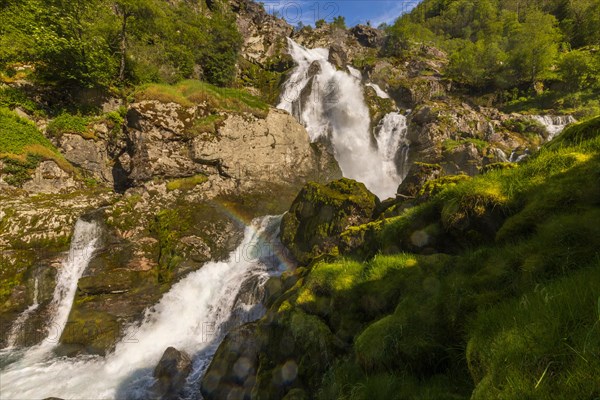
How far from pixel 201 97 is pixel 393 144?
59.6ft

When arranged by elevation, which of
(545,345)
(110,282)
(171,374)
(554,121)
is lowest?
(171,374)

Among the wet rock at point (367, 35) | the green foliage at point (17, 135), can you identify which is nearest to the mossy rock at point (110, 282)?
the green foliage at point (17, 135)

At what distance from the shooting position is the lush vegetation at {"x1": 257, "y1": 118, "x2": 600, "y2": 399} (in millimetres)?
1723

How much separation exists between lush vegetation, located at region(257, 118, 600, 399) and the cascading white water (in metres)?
6.02

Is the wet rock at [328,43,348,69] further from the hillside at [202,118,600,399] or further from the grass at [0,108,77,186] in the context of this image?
the hillside at [202,118,600,399]

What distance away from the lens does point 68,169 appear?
18.4 metres

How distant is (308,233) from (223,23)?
31.0 m

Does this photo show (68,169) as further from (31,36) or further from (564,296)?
(564,296)

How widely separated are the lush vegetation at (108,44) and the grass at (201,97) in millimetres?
3534

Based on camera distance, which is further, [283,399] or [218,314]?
[218,314]

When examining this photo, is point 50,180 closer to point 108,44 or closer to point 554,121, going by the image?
point 108,44

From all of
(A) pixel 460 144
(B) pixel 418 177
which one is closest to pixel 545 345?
(B) pixel 418 177

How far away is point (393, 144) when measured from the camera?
91.1 feet

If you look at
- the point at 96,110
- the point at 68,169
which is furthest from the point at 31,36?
the point at 68,169
